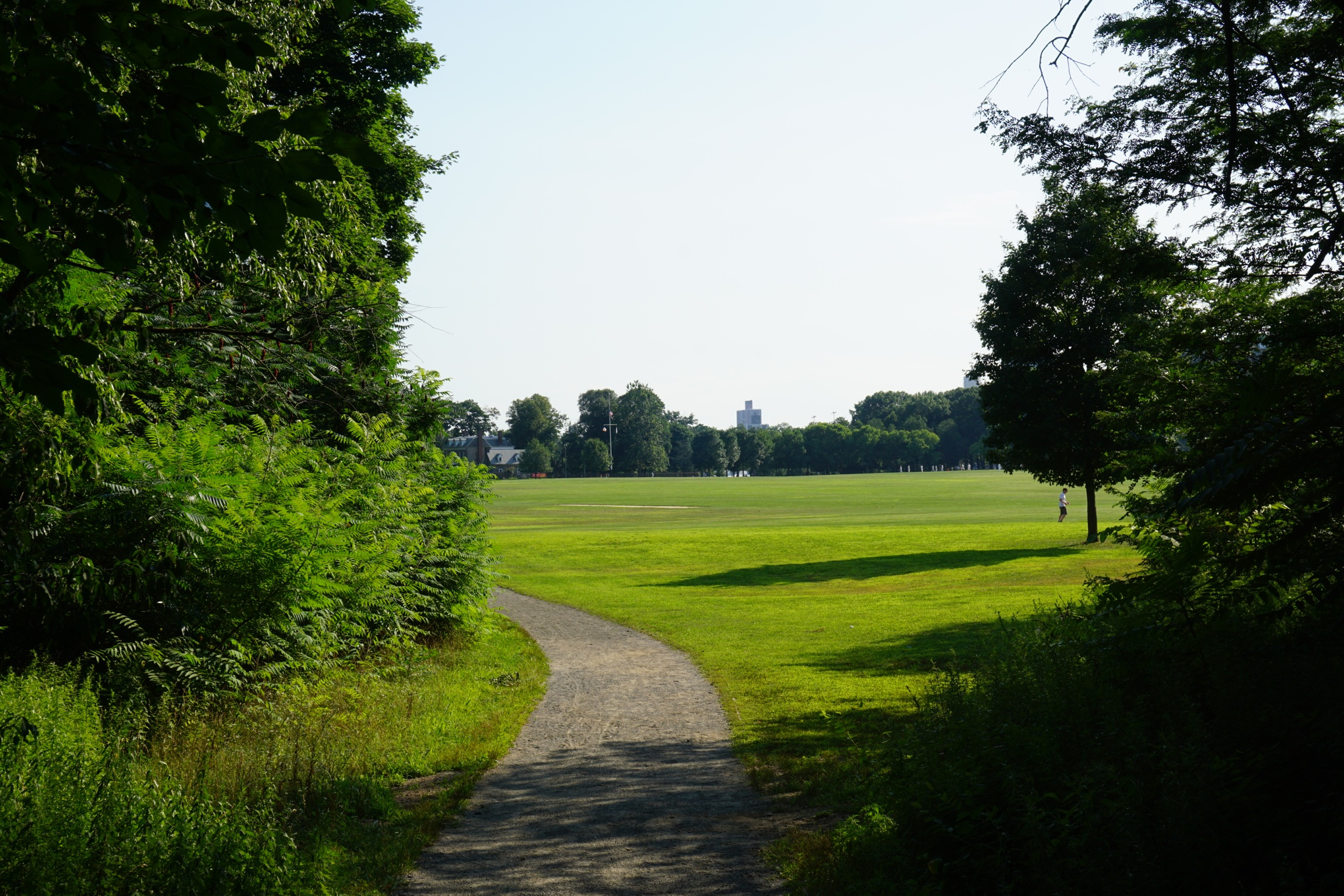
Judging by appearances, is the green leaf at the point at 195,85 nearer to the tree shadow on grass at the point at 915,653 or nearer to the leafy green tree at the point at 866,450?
the tree shadow on grass at the point at 915,653

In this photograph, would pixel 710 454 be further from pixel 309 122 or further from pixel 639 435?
pixel 309 122

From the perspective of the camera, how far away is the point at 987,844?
511cm

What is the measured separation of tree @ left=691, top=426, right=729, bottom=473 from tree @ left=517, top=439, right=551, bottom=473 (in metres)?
31.1

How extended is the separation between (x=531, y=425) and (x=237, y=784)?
7471 inches

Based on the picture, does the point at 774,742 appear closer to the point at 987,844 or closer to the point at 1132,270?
the point at 987,844

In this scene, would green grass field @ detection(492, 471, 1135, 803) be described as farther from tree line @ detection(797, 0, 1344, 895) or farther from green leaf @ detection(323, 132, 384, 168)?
green leaf @ detection(323, 132, 384, 168)

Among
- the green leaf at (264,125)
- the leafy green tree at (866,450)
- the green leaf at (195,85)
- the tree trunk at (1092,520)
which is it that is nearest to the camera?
the green leaf at (264,125)

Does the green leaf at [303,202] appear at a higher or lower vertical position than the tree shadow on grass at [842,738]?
higher

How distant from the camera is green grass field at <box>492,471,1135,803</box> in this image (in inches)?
447

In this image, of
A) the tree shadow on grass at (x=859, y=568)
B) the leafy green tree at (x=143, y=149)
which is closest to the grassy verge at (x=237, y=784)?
the leafy green tree at (x=143, y=149)

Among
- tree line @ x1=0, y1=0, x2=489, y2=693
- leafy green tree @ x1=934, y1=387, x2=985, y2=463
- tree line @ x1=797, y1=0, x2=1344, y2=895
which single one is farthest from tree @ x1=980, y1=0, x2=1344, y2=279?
leafy green tree @ x1=934, y1=387, x2=985, y2=463

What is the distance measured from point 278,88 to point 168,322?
1218 centimetres

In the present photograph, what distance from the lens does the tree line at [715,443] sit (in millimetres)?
178000

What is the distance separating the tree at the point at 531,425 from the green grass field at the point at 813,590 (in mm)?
122983
